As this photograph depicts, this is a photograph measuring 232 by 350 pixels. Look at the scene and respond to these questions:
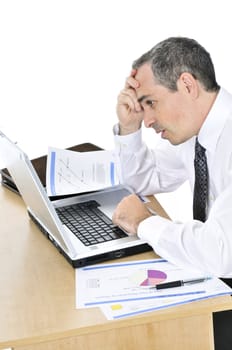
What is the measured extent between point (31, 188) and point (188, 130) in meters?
0.49

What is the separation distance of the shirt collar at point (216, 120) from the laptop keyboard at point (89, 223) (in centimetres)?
37

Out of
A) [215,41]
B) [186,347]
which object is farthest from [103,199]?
[215,41]

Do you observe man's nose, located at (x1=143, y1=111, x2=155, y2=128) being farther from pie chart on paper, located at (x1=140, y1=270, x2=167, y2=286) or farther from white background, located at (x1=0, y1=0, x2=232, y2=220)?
white background, located at (x1=0, y1=0, x2=232, y2=220)

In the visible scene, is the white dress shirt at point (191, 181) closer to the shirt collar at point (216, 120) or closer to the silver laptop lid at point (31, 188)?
the shirt collar at point (216, 120)

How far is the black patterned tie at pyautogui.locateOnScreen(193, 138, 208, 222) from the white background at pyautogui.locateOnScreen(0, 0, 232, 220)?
2.08 metres

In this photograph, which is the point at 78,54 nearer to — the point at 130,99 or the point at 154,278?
the point at 130,99

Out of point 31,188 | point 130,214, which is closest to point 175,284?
point 130,214

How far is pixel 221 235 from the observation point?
2.04 metres

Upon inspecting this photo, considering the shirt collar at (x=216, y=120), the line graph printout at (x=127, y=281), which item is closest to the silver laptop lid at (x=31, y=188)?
the line graph printout at (x=127, y=281)

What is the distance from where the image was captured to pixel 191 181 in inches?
101

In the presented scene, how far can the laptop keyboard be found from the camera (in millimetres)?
2219

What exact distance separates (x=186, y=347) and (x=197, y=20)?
2.81 meters

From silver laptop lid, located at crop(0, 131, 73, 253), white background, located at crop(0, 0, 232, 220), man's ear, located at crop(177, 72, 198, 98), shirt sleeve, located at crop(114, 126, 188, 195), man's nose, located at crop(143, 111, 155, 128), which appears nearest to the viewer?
silver laptop lid, located at crop(0, 131, 73, 253)

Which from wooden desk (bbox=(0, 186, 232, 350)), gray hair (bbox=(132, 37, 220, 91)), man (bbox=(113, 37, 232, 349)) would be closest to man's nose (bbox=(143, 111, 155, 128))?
man (bbox=(113, 37, 232, 349))
